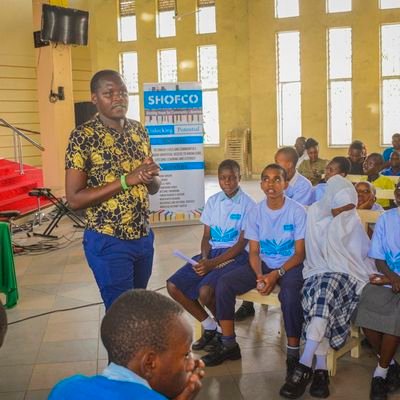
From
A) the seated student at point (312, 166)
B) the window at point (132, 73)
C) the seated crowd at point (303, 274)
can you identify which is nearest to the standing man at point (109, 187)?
the seated crowd at point (303, 274)

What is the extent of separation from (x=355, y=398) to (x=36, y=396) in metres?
1.71

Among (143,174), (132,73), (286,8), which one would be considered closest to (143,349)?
(143,174)

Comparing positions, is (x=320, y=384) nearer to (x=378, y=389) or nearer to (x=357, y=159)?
(x=378, y=389)

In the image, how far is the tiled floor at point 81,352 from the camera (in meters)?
3.35

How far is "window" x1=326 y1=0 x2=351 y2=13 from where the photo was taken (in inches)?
Answer: 599

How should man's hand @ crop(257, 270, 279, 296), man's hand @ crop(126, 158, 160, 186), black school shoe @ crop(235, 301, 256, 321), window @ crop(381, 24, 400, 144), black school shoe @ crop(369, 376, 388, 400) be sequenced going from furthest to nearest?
window @ crop(381, 24, 400, 144) < black school shoe @ crop(235, 301, 256, 321) < man's hand @ crop(257, 270, 279, 296) < black school shoe @ crop(369, 376, 388, 400) < man's hand @ crop(126, 158, 160, 186)

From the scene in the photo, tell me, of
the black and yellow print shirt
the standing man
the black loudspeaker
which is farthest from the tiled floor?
the black loudspeaker

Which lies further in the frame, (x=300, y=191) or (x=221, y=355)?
(x=300, y=191)

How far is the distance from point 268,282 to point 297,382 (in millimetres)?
643

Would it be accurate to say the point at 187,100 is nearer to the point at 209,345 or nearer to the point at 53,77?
the point at 53,77

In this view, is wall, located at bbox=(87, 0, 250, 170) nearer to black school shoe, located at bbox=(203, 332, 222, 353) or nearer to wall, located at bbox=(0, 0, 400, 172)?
wall, located at bbox=(0, 0, 400, 172)

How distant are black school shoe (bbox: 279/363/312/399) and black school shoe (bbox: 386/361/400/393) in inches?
16.3

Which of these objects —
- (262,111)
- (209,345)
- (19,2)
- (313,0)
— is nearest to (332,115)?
(262,111)

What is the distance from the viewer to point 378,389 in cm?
314
